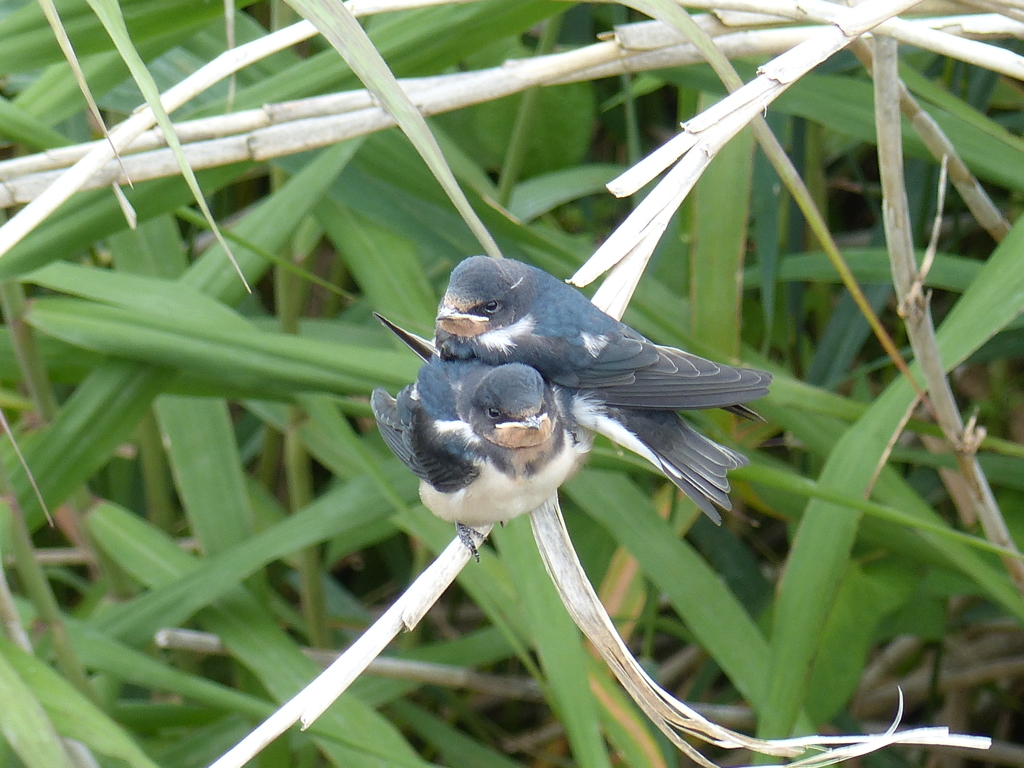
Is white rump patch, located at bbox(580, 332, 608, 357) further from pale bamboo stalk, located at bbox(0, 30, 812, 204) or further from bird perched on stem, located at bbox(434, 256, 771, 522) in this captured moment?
pale bamboo stalk, located at bbox(0, 30, 812, 204)

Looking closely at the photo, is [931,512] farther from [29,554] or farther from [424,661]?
[29,554]

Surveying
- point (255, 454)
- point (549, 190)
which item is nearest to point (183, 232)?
point (255, 454)

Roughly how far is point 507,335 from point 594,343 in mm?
→ 134

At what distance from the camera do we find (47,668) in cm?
125

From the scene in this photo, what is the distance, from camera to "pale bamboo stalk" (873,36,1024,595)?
49.0 inches

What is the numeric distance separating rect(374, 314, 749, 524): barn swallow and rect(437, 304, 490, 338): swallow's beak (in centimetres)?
5

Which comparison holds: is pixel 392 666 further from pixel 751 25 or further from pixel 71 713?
pixel 751 25

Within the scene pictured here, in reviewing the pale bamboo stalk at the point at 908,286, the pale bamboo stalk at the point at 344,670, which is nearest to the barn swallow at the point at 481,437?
the pale bamboo stalk at the point at 344,670

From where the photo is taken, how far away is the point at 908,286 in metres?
1.35

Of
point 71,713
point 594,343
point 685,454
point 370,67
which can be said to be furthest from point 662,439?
point 71,713

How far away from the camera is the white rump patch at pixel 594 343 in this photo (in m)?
1.28

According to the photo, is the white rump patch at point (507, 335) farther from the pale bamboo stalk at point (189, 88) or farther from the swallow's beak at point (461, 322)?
the pale bamboo stalk at point (189, 88)

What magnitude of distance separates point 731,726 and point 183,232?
5.43 ft

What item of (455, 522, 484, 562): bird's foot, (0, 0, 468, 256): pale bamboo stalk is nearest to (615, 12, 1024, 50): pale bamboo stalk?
(0, 0, 468, 256): pale bamboo stalk
